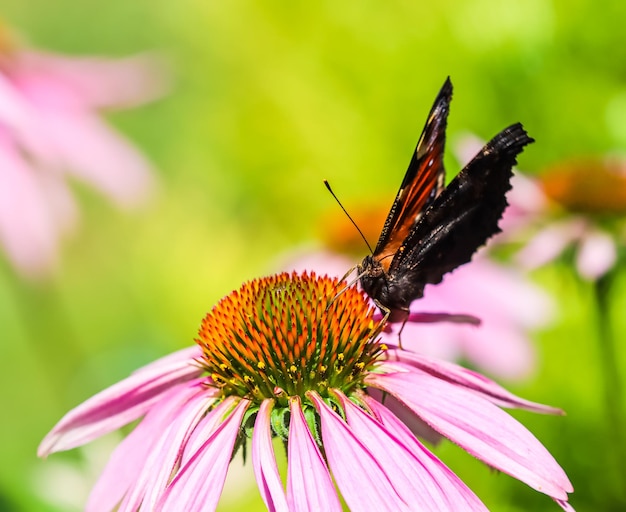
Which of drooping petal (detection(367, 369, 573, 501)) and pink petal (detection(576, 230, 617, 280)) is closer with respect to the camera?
drooping petal (detection(367, 369, 573, 501))

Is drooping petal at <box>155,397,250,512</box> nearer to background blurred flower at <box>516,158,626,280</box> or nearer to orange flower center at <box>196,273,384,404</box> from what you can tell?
orange flower center at <box>196,273,384,404</box>

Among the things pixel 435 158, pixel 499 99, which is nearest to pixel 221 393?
pixel 435 158

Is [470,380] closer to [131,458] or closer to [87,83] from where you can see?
[131,458]

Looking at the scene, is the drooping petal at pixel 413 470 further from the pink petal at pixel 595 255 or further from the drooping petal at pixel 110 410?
the pink petal at pixel 595 255

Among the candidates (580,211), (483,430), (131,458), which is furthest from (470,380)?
(580,211)

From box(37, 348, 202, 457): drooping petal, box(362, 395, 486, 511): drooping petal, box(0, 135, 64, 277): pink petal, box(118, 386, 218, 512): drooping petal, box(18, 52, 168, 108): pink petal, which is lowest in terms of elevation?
box(362, 395, 486, 511): drooping petal

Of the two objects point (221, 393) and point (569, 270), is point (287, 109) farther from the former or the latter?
point (221, 393)

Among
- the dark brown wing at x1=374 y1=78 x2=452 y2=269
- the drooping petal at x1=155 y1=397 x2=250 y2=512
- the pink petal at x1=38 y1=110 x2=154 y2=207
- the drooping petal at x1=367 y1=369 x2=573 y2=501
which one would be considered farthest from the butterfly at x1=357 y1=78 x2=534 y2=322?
A: the pink petal at x1=38 y1=110 x2=154 y2=207

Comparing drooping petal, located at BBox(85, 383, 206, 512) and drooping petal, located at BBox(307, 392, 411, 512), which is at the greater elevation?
drooping petal, located at BBox(85, 383, 206, 512)
